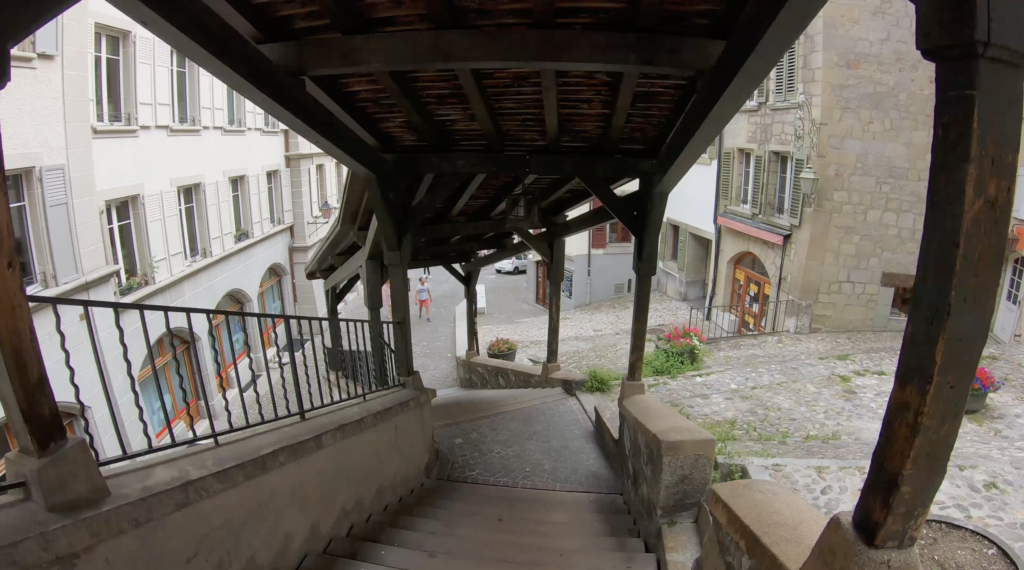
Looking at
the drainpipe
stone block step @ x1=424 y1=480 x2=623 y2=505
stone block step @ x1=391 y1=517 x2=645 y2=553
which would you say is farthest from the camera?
the drainpipe

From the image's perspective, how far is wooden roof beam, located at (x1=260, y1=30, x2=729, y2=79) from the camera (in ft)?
8.58

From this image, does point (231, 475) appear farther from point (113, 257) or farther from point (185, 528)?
point (113, 257)

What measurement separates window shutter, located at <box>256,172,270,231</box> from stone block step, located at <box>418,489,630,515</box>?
37.1 ft

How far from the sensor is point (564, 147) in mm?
4543

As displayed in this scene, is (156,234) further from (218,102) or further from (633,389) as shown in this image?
(633,389)

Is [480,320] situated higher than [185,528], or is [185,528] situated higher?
[185,528]

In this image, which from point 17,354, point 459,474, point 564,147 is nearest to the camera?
point 17,354

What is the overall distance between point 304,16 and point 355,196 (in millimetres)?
2807

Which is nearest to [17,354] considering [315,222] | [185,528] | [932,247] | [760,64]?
[185,528]

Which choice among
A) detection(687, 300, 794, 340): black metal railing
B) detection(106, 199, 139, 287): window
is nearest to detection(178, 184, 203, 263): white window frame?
detection(106, 199, 139, 287): window

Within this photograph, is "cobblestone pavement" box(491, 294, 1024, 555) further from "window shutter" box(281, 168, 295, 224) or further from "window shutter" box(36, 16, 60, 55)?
"window shutter" box(281, 168, 295, 224)

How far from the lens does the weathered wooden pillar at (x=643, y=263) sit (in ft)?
15.4

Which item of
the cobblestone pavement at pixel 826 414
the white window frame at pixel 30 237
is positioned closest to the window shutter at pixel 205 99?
the white window frame at pixel 30 237

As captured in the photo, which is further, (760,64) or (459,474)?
(459,474)
